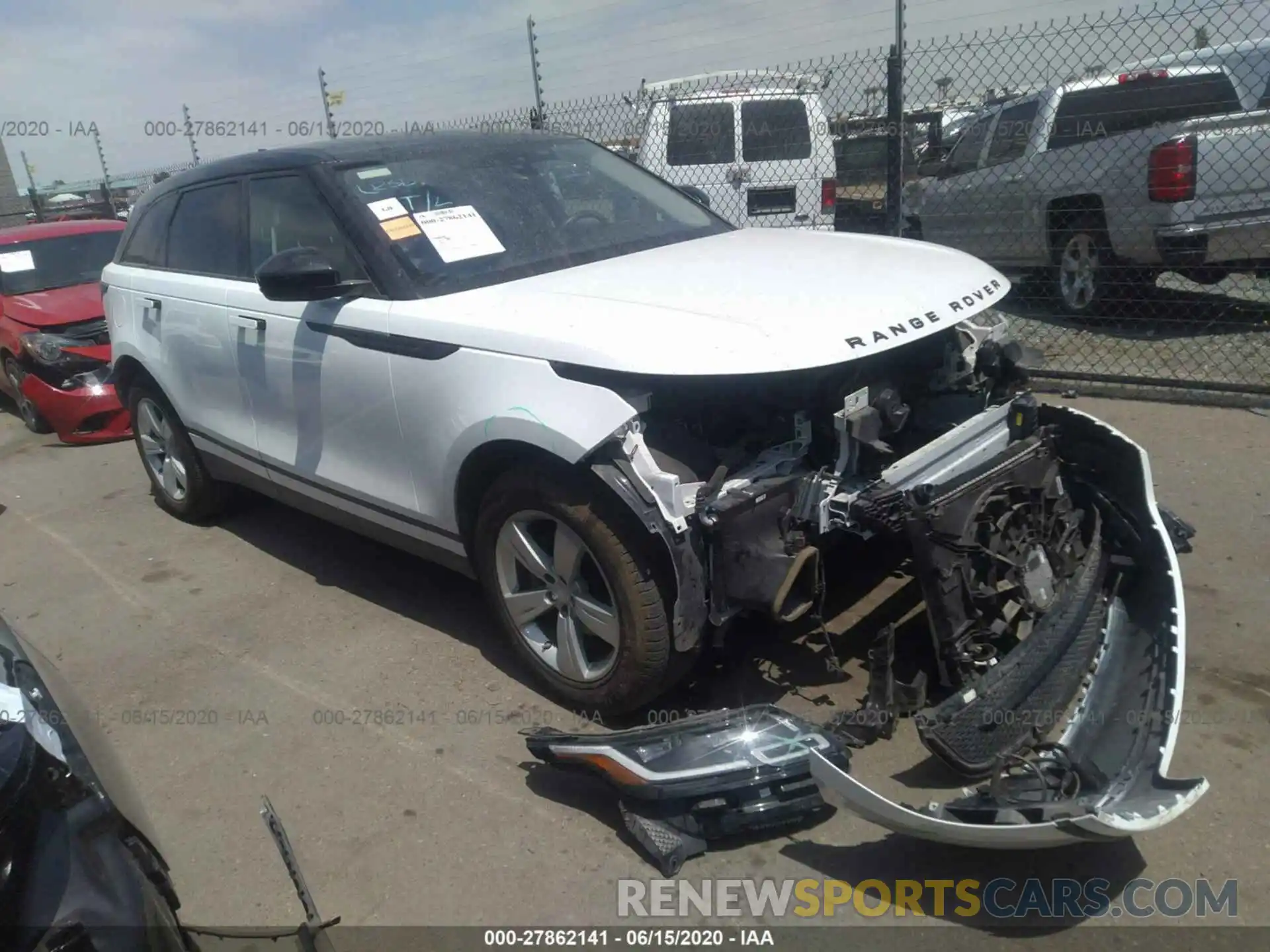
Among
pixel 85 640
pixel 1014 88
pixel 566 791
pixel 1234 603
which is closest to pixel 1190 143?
pixel 1014 88

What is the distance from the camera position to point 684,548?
9.06ft

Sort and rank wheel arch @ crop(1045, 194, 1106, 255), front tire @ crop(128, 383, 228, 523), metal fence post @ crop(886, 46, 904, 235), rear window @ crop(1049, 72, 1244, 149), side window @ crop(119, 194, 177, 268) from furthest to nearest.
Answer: wheel arch @ crop(1045, 194, 1106, 255) → rear window @ crop(1049, 72, 1244, 149) → metal fence post @ crop(886, 46, 904, 235) → front tire @ crop(128, 383, 228, 523) → side window @ crop(119, 194, 177, 268)

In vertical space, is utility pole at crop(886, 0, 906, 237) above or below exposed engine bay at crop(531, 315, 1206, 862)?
above

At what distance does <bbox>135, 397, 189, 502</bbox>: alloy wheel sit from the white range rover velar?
1.22 metres

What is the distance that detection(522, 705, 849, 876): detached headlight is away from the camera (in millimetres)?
2617

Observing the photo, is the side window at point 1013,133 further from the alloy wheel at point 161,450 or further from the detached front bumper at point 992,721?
the alloy wheel at point 161,450

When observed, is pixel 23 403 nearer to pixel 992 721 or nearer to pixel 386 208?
pixel 386 208

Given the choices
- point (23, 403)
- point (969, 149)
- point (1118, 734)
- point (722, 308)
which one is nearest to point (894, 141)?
point (969, 149)

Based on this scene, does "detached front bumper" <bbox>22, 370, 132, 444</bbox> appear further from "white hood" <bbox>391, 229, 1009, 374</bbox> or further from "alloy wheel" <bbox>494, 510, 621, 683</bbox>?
"alloy wheel" <bbox>494, 510, 621, 683</bbox>

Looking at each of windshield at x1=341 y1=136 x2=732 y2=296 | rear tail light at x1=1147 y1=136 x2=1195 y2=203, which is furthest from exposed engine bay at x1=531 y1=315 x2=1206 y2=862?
rear tail light at x1=1147 y1=136 x2=1195 y2=203

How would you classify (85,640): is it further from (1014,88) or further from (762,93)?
(1014,88)

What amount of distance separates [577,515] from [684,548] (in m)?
0.36

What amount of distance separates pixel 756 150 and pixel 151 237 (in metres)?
5.09

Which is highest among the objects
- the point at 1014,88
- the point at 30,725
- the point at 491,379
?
the point at 1014,88
